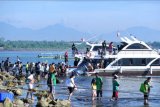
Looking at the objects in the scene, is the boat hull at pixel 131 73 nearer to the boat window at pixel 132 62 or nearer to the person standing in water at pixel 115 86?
the boat window at pixel 132 62

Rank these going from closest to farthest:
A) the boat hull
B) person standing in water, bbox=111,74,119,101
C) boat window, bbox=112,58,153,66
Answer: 1. person standing in water, bbox=111,74,119,101
2. the boat hull
3. boat window, bbox=112,58,153,66

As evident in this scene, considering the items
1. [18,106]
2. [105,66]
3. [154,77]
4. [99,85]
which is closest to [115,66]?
[105,66]

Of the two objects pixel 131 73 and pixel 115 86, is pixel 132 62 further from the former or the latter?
pixel 115 86

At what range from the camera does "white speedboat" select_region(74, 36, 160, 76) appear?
50781 millimetres

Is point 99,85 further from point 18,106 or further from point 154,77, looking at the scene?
point 154,77

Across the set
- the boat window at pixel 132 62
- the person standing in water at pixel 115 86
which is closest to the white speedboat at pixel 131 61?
the boat window at pixel 132 62

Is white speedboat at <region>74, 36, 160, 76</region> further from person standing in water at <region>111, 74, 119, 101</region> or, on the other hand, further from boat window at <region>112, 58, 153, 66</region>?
person standing in water at <region>111, 74, 119, 101</region>

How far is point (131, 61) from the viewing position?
51.1 m

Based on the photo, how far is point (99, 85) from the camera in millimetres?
29141

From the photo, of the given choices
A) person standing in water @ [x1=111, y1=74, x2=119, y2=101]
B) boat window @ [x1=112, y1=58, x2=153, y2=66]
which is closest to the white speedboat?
boat window @ [x1=112, y1=58, x2=153, y2=66]

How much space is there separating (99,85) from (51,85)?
2.72 metres

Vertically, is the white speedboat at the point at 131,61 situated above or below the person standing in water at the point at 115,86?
above

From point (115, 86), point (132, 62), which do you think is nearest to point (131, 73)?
point (132, 62)

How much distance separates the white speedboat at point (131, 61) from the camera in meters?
50.8
